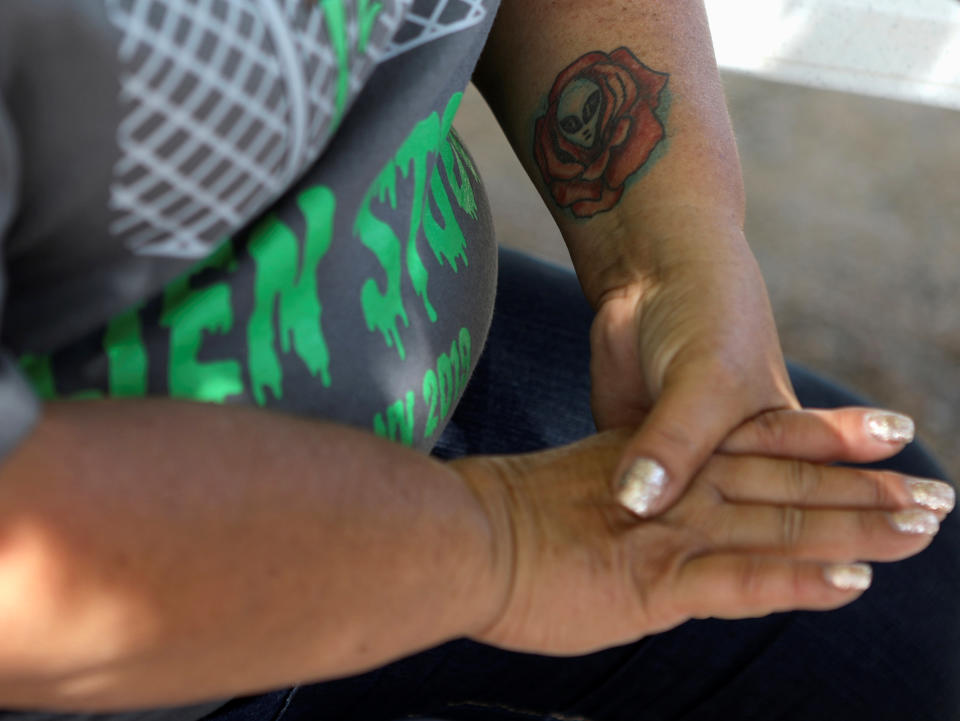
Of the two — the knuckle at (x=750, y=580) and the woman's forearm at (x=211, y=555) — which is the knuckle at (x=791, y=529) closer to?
the knuckle at (x=750, y=580)

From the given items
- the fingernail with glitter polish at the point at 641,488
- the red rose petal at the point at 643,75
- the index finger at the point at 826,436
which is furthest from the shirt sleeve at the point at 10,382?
the red rose petal at the point at 643,75

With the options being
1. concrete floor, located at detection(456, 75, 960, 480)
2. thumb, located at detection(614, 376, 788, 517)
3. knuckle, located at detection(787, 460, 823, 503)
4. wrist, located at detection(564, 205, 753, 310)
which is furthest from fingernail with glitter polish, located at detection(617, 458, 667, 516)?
concrete floor, located at detection(456, 75, 960, 480)

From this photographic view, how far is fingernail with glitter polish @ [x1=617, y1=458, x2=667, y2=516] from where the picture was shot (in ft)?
1.96

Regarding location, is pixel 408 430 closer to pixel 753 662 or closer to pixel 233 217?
pixel 233 217

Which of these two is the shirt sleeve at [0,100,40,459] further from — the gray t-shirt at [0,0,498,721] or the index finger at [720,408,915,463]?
the index finger at [720,408,915,463]

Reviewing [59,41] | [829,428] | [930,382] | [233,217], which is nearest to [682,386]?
[829,428]

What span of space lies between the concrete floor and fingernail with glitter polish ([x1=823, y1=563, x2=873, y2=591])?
1411 millimetres

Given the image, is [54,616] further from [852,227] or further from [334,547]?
[852,227]

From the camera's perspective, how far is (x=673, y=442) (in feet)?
2.05

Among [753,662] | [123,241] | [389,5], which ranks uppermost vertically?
[389,5]

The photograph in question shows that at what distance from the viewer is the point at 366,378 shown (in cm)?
59

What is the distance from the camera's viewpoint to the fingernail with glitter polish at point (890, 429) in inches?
26.2

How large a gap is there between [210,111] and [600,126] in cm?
46

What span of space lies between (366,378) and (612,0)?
0.46 metres
